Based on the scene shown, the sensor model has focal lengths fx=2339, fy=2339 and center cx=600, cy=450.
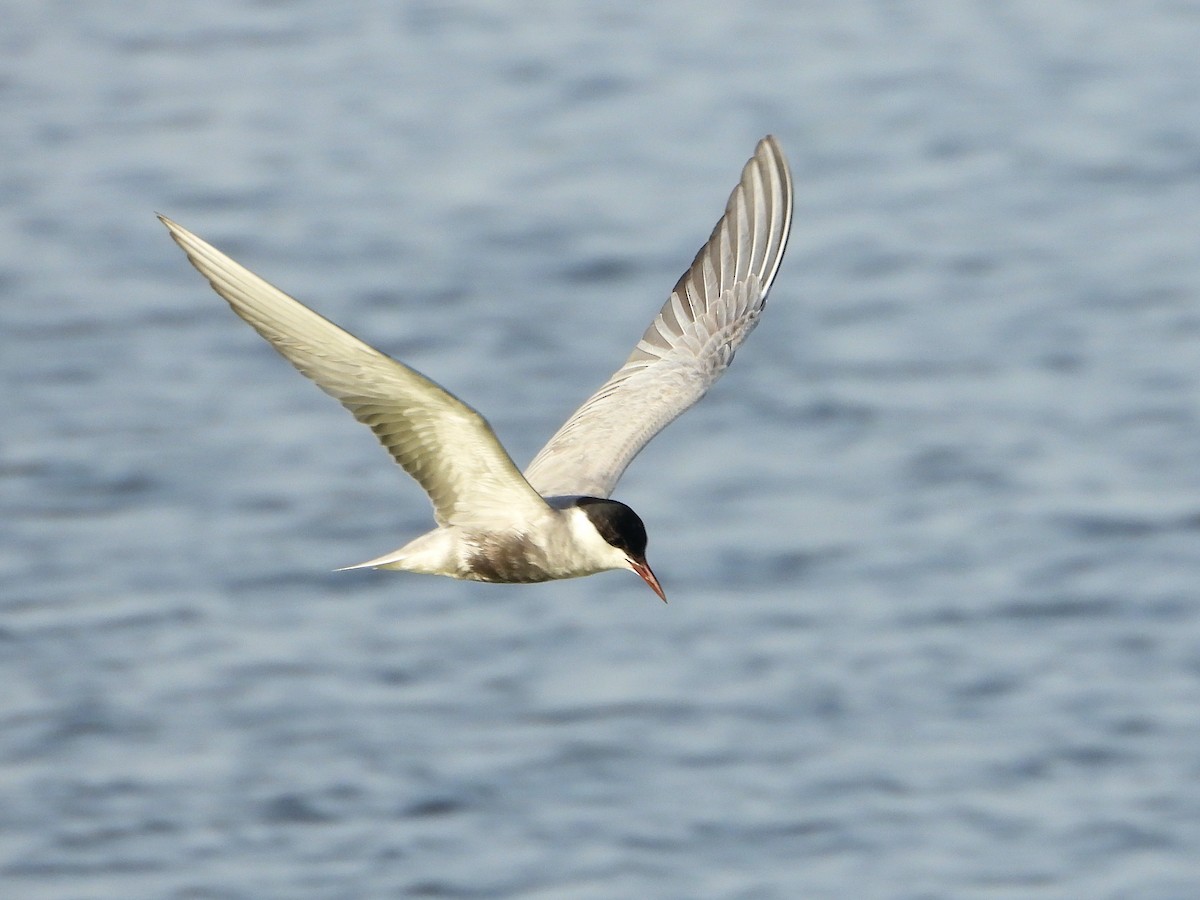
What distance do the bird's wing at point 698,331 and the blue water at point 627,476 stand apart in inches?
202

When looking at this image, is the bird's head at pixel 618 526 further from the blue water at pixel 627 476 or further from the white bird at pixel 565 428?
the blue water at pixel 627 476

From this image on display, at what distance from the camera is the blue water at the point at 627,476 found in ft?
50.6

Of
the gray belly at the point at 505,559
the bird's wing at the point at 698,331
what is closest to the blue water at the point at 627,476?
the bird's wing at the point at 698,331

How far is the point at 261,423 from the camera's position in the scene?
1897 centimetres

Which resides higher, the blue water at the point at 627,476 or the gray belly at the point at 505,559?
the blue water at the point at 627,476

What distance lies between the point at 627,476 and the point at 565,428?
7.41 metres

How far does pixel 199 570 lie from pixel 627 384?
306 inches

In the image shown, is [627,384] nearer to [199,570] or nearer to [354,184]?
[199,570]

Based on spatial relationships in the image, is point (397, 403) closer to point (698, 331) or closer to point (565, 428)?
point (565, 428)

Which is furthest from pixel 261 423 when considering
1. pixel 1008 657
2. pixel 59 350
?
pixel 1008 657

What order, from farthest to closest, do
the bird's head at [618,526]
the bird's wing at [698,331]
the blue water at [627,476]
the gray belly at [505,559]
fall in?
the blue water at [627,476] → the bird's wing at [698,331] → the gray belly at [505,559] → the bird's head at [618,526]

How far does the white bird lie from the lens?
7974 mm

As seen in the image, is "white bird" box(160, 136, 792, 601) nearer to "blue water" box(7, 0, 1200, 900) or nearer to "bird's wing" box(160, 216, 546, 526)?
"bird's wing" box(160, 216, 546, 526)

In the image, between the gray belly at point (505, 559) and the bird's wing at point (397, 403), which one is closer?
the bird's wing at point (397, 403)
